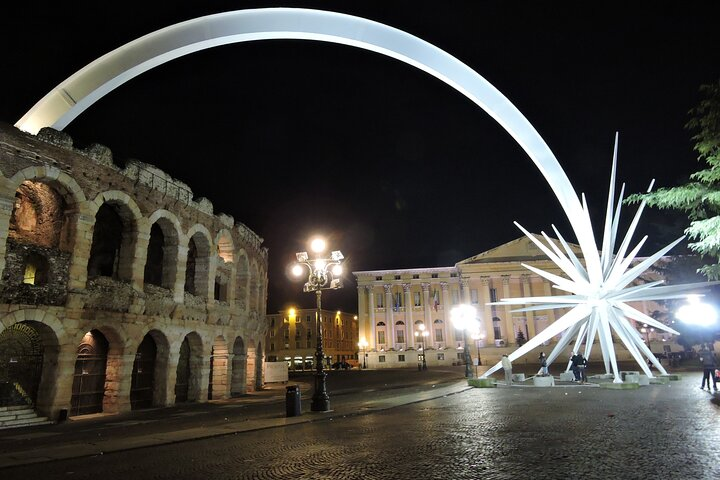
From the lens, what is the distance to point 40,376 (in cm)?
1833

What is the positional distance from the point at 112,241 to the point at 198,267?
4850 mm

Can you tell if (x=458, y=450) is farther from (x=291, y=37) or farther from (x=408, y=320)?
(x=408, y=320)

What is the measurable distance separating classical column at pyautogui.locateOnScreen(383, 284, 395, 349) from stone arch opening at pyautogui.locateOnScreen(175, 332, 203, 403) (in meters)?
63.1

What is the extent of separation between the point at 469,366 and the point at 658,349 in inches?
2191

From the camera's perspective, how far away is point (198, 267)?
27328 millimetres

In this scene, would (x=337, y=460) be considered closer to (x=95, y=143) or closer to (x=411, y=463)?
(x=411, y=463)

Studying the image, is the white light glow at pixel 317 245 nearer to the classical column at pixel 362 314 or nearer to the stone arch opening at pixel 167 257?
the stone arch opening at pixel 167 257

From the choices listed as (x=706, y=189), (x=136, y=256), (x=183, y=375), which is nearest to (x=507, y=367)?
(x=706, y=189)

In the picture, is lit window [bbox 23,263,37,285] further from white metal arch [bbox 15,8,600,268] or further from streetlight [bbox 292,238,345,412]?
white metal arch [bbox 15,8,600,268]

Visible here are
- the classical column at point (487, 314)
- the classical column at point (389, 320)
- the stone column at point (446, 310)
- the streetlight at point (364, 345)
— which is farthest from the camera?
the classical column at point (389, 320)

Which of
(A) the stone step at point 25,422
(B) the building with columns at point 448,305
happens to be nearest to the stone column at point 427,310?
(B) the building with columns at point 448,305

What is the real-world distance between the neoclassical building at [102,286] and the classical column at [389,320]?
194 feet

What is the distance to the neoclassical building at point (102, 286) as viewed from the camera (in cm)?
1786

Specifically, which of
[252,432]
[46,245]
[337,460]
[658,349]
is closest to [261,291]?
[46,245]
